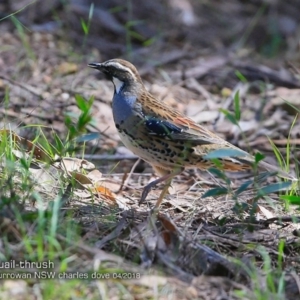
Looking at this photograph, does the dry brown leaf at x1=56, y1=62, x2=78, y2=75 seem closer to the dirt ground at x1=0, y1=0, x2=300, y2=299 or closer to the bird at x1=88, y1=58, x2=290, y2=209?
the dirt ground at x1=0, y1=0, x2=300, y2=299

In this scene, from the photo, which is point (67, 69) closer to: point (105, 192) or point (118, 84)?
point (118, 84)

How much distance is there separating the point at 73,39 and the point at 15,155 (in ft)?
15.3

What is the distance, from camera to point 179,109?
897cm

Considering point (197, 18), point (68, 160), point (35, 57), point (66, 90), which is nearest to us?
point (68, 160)

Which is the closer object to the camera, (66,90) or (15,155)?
(15,155)

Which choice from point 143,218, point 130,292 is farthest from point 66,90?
point 130,292

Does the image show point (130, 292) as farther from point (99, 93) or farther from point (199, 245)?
point (99, 93)

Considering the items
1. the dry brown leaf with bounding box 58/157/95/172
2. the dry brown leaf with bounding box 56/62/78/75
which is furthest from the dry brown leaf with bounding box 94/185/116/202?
the dry brown leaf with bounding box 56/62/78/75

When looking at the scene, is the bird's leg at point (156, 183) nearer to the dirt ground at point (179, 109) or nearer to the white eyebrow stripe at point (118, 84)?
the dirt ground at point (179, 109)

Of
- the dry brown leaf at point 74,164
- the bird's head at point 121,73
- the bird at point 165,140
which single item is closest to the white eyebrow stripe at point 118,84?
the bird's head at point 121,73

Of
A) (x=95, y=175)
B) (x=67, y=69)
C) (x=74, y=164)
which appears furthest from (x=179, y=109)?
(x=74, y=164)

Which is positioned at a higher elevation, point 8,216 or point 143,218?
point 8,216

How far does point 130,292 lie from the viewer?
445 cm

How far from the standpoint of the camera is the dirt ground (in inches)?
190
